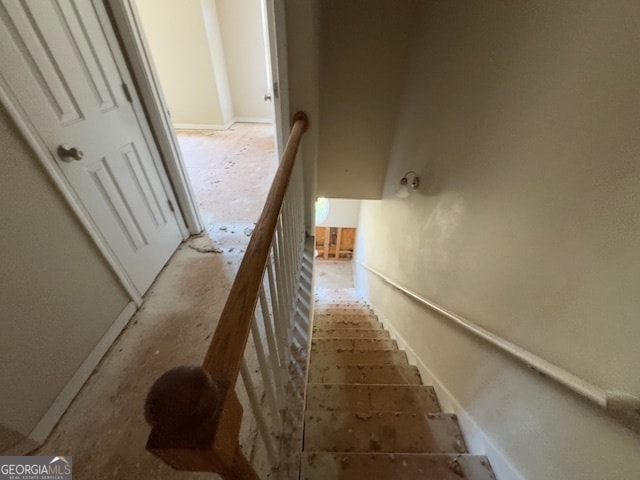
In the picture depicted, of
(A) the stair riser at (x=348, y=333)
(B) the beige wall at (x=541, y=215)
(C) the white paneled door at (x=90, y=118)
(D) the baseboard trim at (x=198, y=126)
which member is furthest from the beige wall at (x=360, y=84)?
(D) the baseboard trim at (x=198, y=126)

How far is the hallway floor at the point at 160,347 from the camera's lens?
1166 mm

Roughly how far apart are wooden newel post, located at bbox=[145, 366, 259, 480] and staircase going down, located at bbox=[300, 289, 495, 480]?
3.00ft

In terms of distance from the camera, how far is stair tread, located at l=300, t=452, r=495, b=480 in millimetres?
1121

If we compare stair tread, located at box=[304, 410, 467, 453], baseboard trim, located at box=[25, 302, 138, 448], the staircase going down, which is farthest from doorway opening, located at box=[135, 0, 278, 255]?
stair tread, located at box=[304, 410, 467, 453]

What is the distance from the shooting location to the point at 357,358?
219cm

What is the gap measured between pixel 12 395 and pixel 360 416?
1.48 meters

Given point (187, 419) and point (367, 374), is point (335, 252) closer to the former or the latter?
point (367, 374)

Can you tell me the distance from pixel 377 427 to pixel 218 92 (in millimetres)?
4646

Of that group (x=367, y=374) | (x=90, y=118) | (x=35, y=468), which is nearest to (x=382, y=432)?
(x=367, y=374)

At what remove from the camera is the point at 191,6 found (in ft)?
12.0

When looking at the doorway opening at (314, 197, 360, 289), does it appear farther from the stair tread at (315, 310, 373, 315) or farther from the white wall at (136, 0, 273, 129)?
the white wall at (136, 0, 273, 129)

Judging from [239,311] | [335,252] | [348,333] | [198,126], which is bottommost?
[335,252]

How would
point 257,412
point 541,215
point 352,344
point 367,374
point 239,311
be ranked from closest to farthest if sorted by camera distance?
1. point 239,311
2. point 257,412
3. point 541,215
4. point 367,374
5. point 352,344

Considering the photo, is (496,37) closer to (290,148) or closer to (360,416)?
(290,148)
